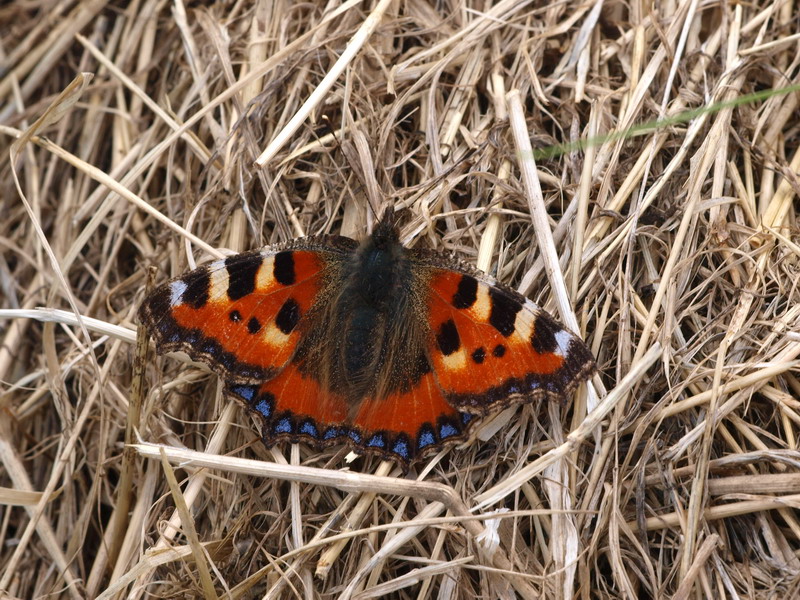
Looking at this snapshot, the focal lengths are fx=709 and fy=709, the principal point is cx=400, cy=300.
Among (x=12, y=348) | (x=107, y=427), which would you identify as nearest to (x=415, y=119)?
(x=107, y=427)

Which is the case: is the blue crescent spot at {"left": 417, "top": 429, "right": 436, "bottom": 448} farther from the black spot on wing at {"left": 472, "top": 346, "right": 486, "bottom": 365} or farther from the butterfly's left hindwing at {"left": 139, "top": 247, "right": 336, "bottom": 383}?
the butterfly's left hindwing at {"left": 139, "top": 247, "right": 336, "bottom": 383}

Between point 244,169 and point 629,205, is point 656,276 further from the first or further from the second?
point 244,169

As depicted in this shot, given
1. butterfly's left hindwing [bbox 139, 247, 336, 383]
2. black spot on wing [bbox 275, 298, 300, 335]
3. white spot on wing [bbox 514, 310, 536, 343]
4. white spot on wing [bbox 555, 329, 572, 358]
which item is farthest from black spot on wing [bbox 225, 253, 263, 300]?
white spot on wing [bbox 555, 329, 572, 358]

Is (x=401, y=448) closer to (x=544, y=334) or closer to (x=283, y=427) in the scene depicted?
(x=283, y=427)

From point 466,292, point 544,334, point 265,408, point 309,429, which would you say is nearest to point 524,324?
point 544,334

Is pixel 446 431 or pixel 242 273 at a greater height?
pixel 242 273

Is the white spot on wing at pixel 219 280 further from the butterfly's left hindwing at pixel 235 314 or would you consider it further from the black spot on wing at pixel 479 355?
the black spot on wing at pixel 479 355

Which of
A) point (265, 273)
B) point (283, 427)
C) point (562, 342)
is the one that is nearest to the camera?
point (562, 342)
